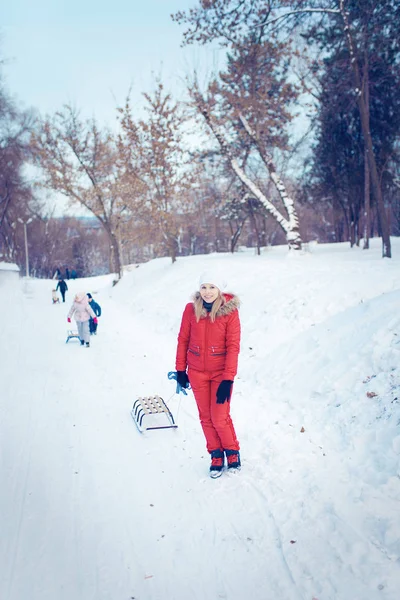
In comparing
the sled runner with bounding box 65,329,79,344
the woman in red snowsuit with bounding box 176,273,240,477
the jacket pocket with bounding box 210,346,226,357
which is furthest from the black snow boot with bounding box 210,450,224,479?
the sled runner with bounding box 65,329,79,344

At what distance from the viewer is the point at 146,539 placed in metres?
3.41

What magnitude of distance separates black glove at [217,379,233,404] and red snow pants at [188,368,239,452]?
0.10 meters

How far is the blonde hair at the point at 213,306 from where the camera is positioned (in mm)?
4184

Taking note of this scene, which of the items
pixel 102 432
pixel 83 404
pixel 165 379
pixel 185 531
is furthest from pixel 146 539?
pixel 165 379

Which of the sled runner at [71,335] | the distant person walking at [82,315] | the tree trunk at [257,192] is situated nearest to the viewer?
the distant person walking at [82,315]

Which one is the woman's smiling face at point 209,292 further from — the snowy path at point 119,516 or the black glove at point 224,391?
the snowy path at point 119,516

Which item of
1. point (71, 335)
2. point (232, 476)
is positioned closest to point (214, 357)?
point (232, 476)

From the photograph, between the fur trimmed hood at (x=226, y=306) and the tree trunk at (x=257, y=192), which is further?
the tree trunk at (x=257, y=192)

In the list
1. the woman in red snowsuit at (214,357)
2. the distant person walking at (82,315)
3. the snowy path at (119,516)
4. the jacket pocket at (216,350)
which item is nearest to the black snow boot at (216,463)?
the woman in red snowsuit at (214,357)

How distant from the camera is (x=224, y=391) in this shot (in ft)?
13.7

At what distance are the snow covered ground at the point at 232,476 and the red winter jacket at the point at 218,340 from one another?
3.96 feet

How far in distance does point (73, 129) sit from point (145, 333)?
22.0 m

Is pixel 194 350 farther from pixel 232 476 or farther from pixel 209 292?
pixel 232 476

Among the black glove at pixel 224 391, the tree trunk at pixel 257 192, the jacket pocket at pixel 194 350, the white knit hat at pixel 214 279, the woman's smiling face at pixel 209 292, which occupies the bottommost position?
the black glove at pixel 224 391
